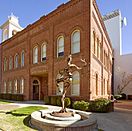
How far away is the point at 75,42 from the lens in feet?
56.2

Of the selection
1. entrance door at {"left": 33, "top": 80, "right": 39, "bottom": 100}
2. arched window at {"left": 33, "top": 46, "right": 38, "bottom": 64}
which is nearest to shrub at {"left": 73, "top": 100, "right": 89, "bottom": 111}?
arched window at {"left": 33, "top": 46, "right": 38, "bottom": 64}

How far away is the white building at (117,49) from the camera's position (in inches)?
1319

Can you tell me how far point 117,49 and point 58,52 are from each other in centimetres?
1963

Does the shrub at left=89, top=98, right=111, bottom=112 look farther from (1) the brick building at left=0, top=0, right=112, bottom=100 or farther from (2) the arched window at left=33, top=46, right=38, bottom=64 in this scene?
(2) the arched window at left=33, top=46, right=38, bottom=64

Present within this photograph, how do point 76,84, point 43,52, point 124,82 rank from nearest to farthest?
point 76,84, point 43,52, point 124,82

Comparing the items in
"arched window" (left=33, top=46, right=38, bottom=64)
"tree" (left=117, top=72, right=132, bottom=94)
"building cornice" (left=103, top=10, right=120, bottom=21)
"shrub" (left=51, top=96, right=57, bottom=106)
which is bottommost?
"shrub" (left=51, top=96, right=57, bottom=106)

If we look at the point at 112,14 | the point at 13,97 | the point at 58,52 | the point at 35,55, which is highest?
the point at 112,14

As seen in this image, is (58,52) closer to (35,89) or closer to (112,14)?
(35,89)

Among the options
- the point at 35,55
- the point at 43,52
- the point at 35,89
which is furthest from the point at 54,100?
the point at 35,55

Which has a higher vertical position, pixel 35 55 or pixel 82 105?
pixel 35 55

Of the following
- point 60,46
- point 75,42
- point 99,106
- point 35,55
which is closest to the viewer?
point 99,106

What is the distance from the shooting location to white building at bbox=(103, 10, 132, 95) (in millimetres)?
33500

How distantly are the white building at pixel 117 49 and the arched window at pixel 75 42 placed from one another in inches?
766

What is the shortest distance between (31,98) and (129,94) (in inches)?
723
